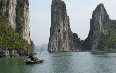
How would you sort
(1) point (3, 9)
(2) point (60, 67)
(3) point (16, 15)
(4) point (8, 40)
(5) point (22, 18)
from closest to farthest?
(2) point (60, 67) → (4) point (8, 40) → (1) point (3, 9) → (3) point (16, 15) → (5) point (22, 18)

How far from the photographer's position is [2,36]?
11175 cm

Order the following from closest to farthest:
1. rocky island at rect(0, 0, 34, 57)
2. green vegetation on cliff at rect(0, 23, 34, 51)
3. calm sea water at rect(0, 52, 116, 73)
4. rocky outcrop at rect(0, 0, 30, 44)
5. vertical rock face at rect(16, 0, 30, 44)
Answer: calm sea water at rect(0, 52, 116, 73)
green vegetation on cliff at rect(0, 23, 34, 51)
rocky island at rect(0, 0, 34, 57)
rocky outcrop at rect(0, 0, 30, 44)
vertical rock face at rect(16, 0, 30, 44)

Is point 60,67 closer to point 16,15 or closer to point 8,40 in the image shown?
point 8,40

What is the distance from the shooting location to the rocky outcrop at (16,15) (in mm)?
138375

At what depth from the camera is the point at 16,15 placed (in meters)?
162

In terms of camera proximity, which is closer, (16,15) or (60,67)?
(60,67)

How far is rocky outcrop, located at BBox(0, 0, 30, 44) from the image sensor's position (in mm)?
138375

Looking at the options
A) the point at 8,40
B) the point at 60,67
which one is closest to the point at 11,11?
the point at 8,40

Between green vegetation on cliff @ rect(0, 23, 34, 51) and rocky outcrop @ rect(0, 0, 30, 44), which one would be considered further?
rocky outcrop @ rect(0, 0, 30, 44)

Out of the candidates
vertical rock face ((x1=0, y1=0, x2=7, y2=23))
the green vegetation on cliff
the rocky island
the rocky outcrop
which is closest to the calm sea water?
the green vegetation on cliff

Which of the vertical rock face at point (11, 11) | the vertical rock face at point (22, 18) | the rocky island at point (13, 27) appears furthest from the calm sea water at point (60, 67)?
the vertical rock face at point (22, 18)

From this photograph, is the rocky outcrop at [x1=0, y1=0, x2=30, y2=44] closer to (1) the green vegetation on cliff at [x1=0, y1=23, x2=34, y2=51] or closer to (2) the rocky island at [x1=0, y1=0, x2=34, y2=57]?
(2) the rocky island at [x1=0, y1=0, x2=34, y2=57]

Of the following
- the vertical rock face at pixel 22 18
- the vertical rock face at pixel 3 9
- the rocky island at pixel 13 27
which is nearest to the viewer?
the rocky island at pixel 13 27

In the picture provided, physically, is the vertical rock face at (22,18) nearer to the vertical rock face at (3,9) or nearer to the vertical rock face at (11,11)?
the vertical rock face at (11,11)
